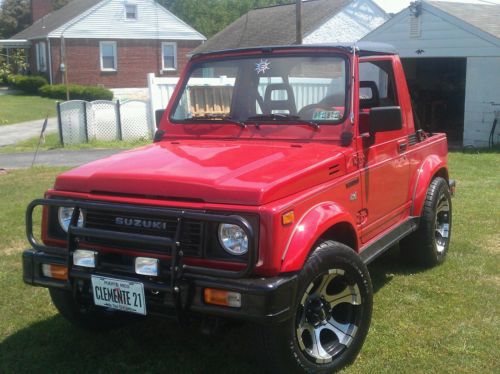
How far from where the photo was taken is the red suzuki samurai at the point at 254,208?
10.6 feet

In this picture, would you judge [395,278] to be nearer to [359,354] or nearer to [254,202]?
[359,354]

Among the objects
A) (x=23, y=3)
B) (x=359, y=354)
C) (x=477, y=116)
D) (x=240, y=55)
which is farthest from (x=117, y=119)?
(x=23, y=3)

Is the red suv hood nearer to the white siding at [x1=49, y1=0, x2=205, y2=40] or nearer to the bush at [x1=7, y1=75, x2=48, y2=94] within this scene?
the bush at [x1=7, y1=75, x2=48, y2=94]

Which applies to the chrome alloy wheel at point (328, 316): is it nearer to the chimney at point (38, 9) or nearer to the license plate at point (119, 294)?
the license plate at point (119, 294)

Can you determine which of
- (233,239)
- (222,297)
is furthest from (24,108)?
(222,297)

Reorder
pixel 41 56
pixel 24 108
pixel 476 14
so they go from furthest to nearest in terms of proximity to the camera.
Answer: pixel 41 56, pixel 24 108, pixel 476 14

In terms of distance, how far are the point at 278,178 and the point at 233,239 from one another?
0.43 metres

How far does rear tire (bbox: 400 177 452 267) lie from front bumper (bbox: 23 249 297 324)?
2552 millimetres

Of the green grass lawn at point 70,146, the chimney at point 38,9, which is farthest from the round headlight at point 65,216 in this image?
the chimney at point 38,9

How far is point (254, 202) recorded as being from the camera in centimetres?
323

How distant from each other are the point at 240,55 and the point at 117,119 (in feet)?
42.9

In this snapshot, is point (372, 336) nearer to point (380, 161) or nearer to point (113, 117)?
point (380, 161)

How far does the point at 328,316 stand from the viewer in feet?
12.4

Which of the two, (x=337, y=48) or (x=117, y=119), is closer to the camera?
(x=337, y=48)
